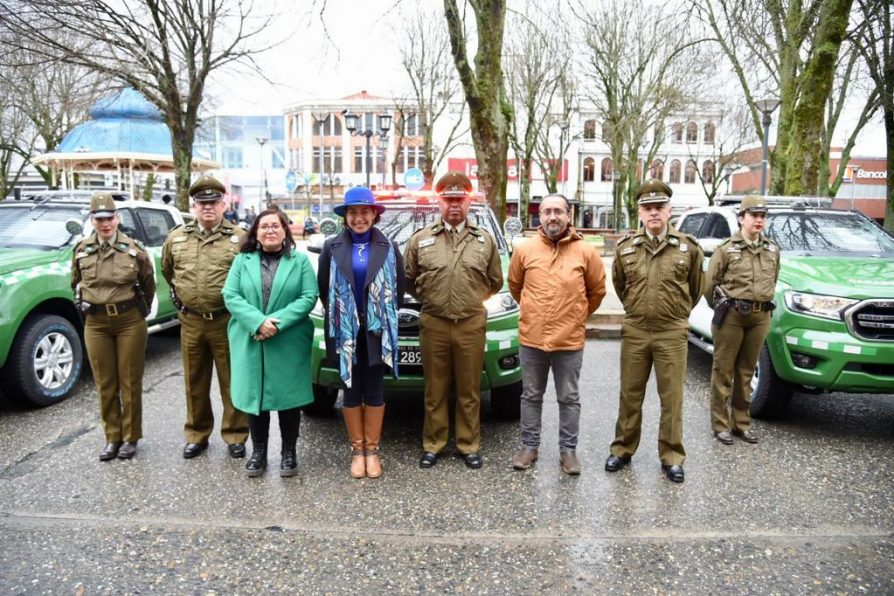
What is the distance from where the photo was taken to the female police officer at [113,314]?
4379mm

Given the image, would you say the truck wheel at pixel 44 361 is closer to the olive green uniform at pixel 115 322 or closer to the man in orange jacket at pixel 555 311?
the olive green uniform at pixel 115 322

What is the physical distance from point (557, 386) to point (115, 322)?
3092 millimetres

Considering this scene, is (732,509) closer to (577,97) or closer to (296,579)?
(296,579)

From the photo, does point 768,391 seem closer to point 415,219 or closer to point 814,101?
point 415,219

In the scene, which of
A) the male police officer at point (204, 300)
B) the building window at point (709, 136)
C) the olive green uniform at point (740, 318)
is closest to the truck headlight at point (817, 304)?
the olive green uniform at point (740, 318)

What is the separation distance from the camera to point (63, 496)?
12.8 ft

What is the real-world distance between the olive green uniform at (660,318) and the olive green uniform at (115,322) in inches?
133

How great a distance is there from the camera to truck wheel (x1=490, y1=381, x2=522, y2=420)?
5.10m

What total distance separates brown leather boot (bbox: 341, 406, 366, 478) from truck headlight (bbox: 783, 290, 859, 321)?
3.41 metres

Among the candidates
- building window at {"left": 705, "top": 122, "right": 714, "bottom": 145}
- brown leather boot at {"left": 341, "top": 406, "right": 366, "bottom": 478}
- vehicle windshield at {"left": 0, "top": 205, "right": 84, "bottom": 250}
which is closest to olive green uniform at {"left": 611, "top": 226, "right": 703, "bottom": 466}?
brown leather boot at {"left": 341, "top": 406, "right": 366, "bottom": 478}

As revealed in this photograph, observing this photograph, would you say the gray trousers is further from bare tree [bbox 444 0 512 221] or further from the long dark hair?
bare tree [bbox 444 0 512 221]

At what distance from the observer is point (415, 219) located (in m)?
5.89

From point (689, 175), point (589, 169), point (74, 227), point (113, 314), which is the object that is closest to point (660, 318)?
point (113, 314)

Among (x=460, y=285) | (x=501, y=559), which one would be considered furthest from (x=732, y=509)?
(x=460, y=285)
